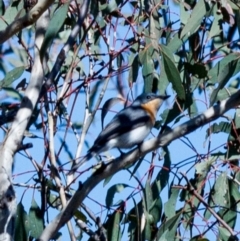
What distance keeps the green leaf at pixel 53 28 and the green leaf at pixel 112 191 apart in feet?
2.90

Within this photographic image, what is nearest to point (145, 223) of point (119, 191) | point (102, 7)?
point (119, 191)

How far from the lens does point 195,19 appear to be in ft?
13.2

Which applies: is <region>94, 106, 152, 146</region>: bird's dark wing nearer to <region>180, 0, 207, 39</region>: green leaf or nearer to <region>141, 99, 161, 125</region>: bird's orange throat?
<region>141, 99, 161, 125</region>: bird's orange throat

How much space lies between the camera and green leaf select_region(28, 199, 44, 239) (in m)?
4.03

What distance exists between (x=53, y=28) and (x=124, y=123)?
1406mm

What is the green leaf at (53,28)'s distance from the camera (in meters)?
3.55

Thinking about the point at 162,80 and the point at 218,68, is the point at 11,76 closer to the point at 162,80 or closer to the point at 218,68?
the point at 162,80

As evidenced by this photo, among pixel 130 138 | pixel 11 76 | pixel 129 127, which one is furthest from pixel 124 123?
pixel 11 76

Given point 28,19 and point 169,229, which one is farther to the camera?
point 169,229

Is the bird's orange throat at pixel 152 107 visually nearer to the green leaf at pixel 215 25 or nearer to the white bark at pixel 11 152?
the green leaf at pixel 215 25

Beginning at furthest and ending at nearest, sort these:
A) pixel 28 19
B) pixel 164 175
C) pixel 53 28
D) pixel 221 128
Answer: pixel 221 128 → pixel 164 175 → pixel 53 28 → pixel 28 19

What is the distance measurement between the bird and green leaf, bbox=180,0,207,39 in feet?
2.09

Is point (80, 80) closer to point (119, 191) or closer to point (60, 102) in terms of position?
point (60, 102)

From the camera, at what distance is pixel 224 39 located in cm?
453
